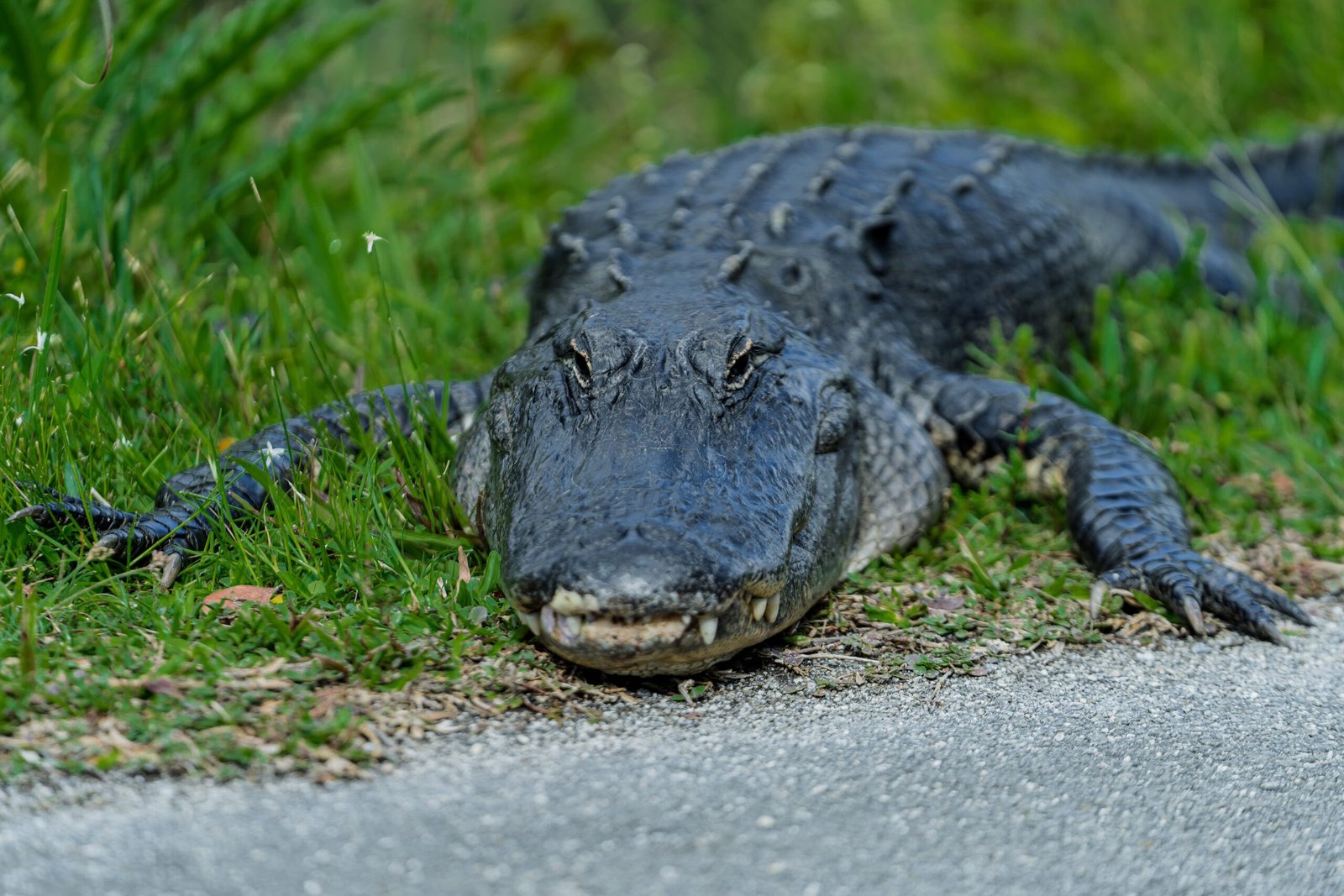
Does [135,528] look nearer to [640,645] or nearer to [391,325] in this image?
[391,325]

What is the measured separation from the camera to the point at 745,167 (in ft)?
15.4

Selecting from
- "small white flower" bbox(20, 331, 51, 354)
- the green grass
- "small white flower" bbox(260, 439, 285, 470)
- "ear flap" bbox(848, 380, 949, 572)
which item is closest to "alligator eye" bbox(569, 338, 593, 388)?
the green grass

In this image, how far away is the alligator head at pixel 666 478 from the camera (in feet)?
7.73

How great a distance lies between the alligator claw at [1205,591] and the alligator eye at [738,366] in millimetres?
1058

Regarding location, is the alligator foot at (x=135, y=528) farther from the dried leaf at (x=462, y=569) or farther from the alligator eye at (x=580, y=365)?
the alligator eye at (x=580, y=365)

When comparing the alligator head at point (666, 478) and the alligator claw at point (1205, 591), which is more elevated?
the alligator head at point (666, 478)

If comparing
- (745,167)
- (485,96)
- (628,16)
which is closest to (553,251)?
A: (745,167)

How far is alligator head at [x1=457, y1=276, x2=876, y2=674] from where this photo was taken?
2.36 metres

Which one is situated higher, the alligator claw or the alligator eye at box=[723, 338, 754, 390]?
the alligator eye at box=[723, 338, 754, 390]

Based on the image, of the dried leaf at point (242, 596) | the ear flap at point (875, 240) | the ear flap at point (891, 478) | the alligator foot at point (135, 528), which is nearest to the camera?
the dried leaf at point (242, 596)

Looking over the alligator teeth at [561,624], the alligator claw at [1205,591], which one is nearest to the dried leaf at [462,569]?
the alligator teeth at [561,624]

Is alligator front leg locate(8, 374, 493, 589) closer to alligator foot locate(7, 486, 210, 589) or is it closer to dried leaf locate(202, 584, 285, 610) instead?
alligator foot locate(7, 486, 210, 589)

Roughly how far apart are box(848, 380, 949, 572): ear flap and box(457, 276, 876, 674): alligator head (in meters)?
0.11

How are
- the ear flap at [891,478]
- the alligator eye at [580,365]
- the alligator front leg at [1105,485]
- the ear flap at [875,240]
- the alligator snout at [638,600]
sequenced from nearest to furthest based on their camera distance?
the alligator snout at [638,600], the alligator eye at [580,365], the alligator front leg at [1105,485], the ear flap at [891,478], the ear flap at [875,240]
